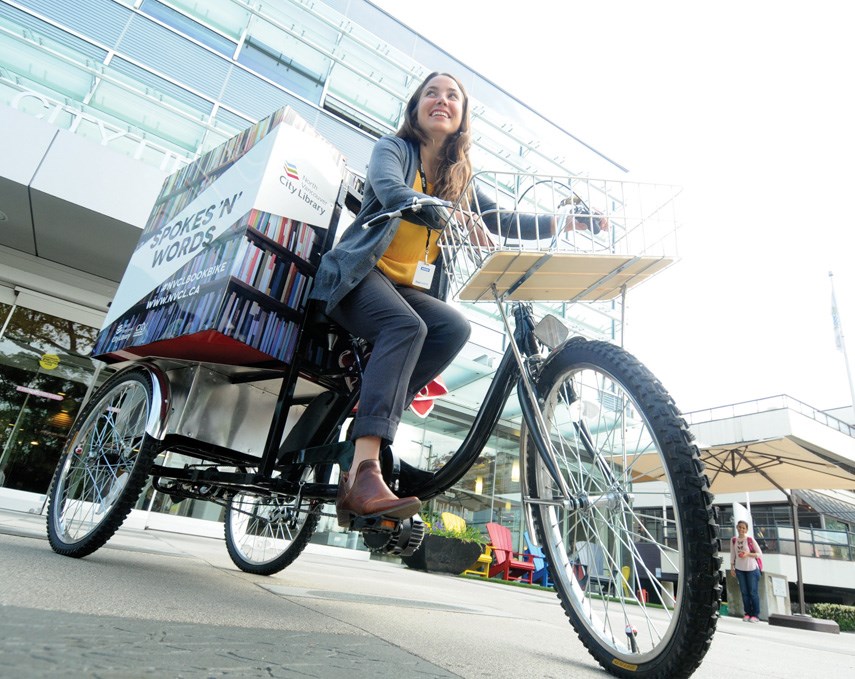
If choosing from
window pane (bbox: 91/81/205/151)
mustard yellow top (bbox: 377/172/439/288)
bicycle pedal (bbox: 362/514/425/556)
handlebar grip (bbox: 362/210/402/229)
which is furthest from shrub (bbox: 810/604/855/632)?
window pane (bbox: 91/81/205/151)

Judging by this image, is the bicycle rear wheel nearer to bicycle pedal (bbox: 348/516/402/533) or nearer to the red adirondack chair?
bicycle pedal (bbox: 348/516/402/533)

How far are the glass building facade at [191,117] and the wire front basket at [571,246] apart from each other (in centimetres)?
68

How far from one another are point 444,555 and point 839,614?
1163 centimetres

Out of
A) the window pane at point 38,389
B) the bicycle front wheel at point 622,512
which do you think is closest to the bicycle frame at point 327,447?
the bicycle front wheel at point 622,512

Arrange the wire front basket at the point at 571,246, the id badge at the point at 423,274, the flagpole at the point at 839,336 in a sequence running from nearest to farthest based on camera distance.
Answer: the wire front basket at the point at 571,246
the id badge at the point at 423,274
the flagpole at the point at 839,336

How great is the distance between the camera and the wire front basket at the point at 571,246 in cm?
144

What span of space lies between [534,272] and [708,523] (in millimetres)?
777

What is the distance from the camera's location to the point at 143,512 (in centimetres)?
604

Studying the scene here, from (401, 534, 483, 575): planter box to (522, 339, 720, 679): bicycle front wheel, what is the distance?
6.23 meters

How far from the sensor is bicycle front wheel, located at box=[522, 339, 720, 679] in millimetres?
1050

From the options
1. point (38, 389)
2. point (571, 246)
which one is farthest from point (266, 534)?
point (38, 389)

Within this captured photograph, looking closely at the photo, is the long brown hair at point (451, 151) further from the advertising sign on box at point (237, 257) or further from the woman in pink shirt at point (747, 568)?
the woman in pink shirt at point (747, 568)

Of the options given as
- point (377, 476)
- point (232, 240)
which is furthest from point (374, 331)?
point (232, 240)

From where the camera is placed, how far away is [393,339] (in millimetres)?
1620
